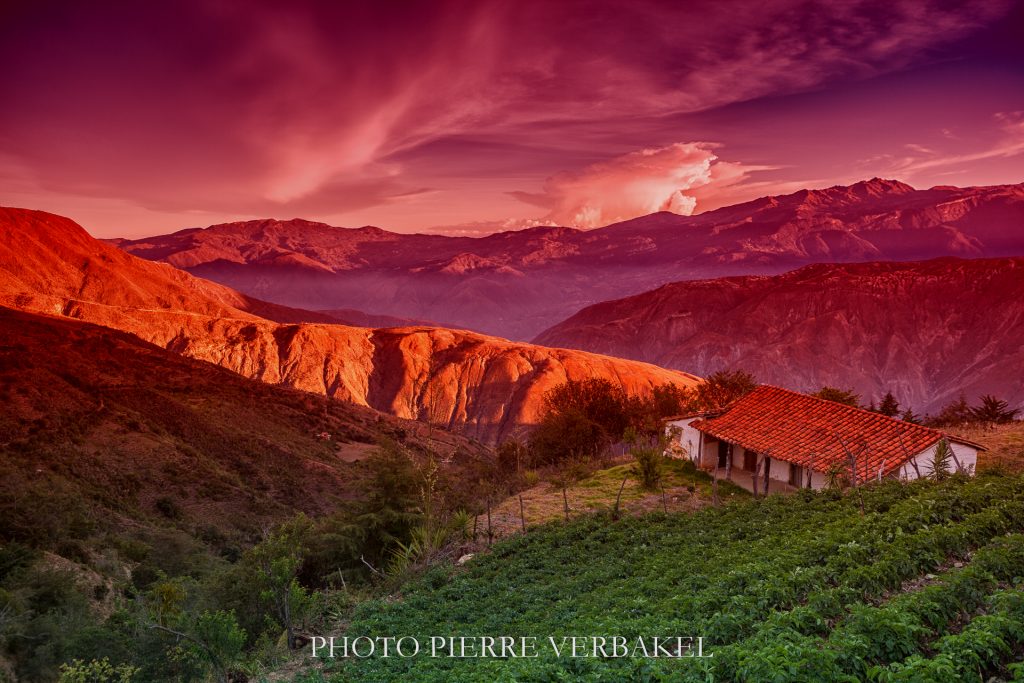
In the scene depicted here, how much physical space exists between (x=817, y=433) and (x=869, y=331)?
154m

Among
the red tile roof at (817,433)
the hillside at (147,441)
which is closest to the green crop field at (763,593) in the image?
the red tile roof at (817,433)

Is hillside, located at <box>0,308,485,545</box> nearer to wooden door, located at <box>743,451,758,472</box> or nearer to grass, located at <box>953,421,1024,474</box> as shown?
wooden door, located at <box>743,451,758,472</box>

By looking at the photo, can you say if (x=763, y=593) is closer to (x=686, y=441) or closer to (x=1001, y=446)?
(x=686, y=441)

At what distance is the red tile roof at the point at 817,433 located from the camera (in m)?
23.2

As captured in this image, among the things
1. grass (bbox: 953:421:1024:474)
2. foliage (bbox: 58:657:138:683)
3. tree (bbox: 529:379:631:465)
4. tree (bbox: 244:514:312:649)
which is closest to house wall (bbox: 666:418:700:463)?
tree (bbox: 529:379:631:465)

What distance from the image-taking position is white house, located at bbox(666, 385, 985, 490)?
75.4 ft

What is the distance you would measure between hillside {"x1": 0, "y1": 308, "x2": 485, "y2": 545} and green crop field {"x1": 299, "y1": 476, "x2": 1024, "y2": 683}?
16.5 m

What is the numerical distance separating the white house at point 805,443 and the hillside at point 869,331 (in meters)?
124

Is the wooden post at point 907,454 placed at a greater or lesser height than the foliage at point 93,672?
greater

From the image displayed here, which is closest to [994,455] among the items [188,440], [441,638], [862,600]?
[862,600]

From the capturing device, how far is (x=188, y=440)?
175ft

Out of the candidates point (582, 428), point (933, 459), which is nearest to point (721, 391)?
point (582, 428)

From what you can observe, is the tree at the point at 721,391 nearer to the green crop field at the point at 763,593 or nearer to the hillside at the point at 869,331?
the green crop field at the point at 763,593

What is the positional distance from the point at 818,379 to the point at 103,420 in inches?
5832
